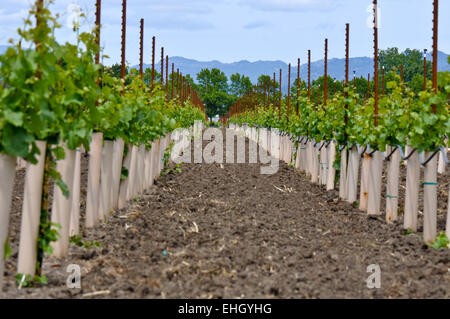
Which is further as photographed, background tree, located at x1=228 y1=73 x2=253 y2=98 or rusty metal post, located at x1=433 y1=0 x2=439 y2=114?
background tree, located at x1=228 y1=73 x2=253 y2=98

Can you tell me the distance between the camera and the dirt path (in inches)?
188

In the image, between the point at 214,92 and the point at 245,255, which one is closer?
the point at 245,255

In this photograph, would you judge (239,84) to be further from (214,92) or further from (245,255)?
(245,255)

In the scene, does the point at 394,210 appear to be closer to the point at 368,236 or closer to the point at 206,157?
the point at 368,236

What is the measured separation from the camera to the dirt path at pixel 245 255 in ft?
15.7

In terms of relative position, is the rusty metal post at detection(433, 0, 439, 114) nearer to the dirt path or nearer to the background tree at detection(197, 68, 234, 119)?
the dirt path

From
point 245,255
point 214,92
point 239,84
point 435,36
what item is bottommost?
point 245,255

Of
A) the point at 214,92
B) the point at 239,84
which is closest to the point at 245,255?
the point at 214,92

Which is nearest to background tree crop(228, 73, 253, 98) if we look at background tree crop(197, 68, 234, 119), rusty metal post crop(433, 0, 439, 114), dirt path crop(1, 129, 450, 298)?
background tree crop(197, 68, 234, 119)

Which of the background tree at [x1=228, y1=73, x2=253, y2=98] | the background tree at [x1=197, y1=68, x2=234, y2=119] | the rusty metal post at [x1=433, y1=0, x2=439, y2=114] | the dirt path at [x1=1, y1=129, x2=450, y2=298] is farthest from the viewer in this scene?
the background tree at [x1=228, y1=73, x2=253, y2=98]

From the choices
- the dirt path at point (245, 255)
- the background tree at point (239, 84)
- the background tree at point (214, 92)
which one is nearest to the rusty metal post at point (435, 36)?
the dirt path at point (245, 255)

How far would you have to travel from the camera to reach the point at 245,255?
573 cm

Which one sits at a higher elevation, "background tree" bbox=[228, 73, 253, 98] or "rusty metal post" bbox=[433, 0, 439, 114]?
"background tree" bbox=[228, 73, 253, 98]
